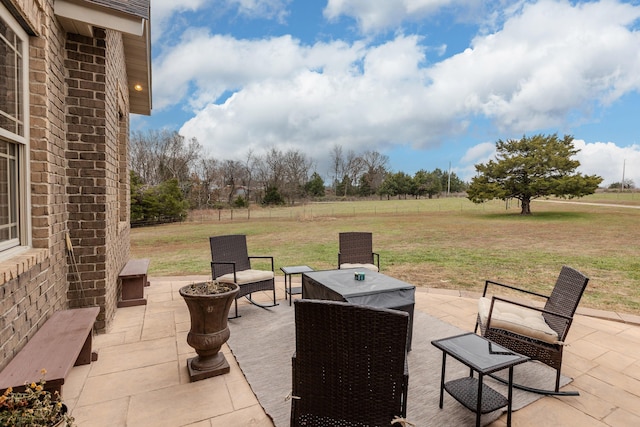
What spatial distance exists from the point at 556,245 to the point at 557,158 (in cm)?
1474

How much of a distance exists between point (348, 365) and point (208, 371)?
1.60m

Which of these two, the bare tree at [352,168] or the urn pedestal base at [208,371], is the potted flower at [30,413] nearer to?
A: the urn pedestal base at [208,371]

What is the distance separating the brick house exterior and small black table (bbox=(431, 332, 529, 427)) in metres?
2.78

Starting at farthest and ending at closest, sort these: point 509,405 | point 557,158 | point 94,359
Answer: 1. point 557,158
2. point 94,359
3. point 509,405

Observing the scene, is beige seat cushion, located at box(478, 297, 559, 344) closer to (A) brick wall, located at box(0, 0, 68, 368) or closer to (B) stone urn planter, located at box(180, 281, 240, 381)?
(B) stone urn planter, located at box(180, 281, 240, 381)

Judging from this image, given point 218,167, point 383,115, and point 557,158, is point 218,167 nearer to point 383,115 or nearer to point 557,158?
point 383,115

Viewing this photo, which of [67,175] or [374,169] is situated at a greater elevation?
[374,169]

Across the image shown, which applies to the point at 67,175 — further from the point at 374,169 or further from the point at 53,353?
the point at 374,169

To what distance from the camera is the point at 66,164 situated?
10.4ft

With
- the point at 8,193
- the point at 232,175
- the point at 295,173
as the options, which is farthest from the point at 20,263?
the point at 295,173

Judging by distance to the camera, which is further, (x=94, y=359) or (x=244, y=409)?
(x=94, y=359)

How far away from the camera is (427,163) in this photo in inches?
2304

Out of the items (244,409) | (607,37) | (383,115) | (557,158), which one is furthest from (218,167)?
(244,409)

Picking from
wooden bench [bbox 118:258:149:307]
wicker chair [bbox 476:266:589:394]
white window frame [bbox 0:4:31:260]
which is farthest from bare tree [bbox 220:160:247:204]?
wicker chair [bbox 476:266:589:394]
